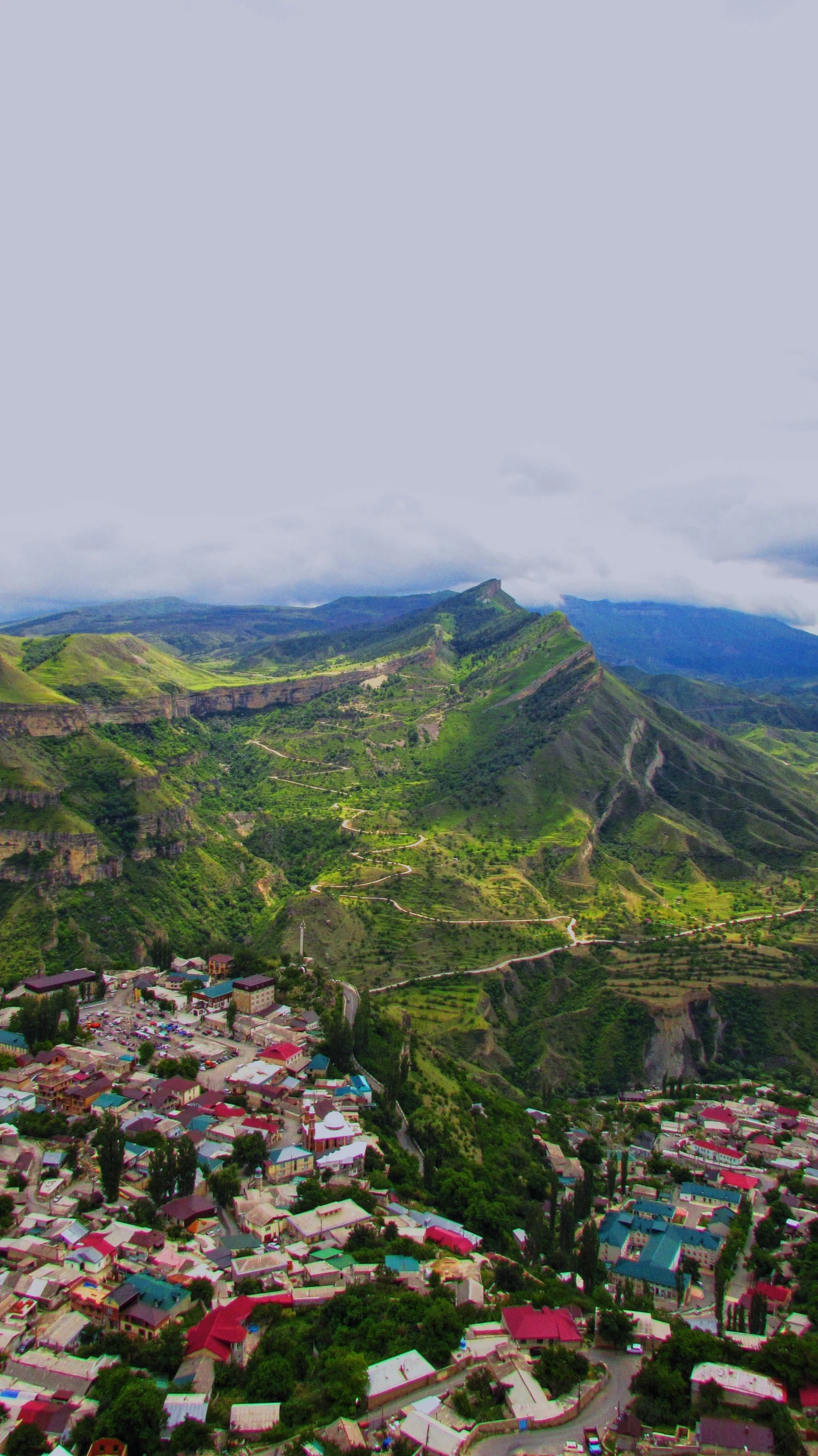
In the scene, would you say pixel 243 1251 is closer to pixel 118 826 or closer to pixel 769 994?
pixel 769 994

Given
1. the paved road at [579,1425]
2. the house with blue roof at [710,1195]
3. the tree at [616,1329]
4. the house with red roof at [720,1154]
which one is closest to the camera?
the paved road at [579,1425]

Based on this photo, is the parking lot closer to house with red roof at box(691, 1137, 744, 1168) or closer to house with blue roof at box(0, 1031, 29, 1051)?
house with blue roof at box(0, 1031, 29, 1051)

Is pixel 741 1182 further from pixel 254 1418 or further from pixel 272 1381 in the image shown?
pixel 254 1418

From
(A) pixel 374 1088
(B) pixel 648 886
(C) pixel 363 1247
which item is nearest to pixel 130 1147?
(C) pixel 363 1247

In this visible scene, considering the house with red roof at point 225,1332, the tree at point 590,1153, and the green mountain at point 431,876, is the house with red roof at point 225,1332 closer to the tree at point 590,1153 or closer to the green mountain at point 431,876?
the tree at point 590,1153

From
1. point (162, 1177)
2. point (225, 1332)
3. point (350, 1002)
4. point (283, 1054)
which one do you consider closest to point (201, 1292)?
point (225, 1332)

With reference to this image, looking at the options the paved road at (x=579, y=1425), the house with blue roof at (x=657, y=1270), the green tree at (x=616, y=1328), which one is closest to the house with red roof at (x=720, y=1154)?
the house with blue roof at (x=657, y=1270)

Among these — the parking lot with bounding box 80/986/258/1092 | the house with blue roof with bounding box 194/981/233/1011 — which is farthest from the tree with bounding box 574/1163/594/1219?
the house with blue roof with bounding box 194/981/233/1011
